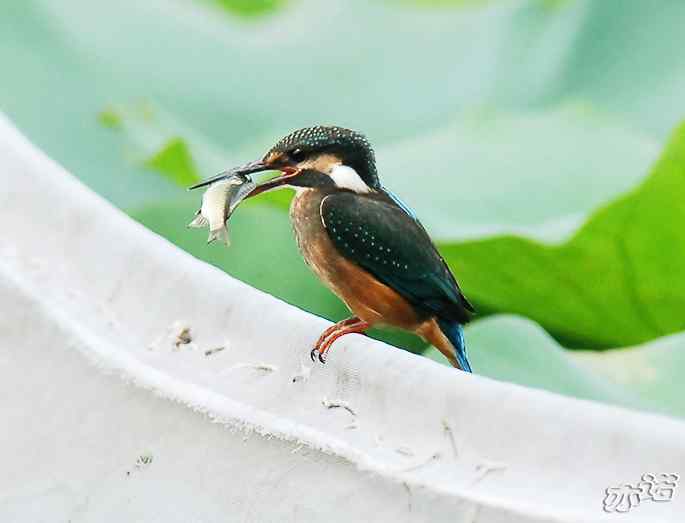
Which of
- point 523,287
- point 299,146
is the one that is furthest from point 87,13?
point 299,146

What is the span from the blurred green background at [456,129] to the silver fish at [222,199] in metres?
0.19

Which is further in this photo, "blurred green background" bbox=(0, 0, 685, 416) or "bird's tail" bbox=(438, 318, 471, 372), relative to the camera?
"blurred green background" bbox=(0, 0, 685, 416)

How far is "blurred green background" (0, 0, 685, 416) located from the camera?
2.58ft

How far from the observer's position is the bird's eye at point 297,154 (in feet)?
1.89

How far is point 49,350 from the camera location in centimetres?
57

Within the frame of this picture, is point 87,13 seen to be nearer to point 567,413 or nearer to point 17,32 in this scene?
point 17,32

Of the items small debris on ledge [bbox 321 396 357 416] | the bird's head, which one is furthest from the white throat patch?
small debris on ledge [bbox 321 396 357 416]

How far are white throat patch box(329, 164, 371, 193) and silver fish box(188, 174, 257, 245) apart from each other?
38 mm

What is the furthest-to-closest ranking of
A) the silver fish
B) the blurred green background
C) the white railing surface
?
the blurred green background < the silver fish < the white railing surface

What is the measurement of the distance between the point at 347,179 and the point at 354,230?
0.03 m

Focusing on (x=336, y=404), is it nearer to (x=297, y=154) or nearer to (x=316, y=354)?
(x=316, y=354)

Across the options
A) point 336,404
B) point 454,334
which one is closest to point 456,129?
point 454,334

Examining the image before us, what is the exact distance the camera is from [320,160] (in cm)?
58

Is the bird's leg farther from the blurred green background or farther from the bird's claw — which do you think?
the blurred green background
